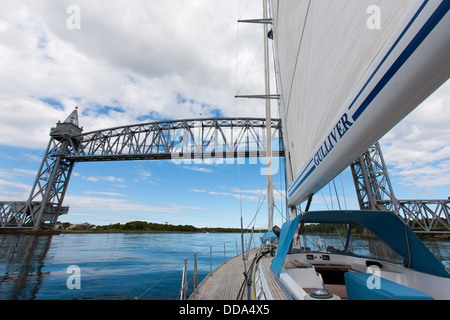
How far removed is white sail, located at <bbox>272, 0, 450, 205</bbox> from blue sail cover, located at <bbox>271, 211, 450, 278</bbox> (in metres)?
0.90

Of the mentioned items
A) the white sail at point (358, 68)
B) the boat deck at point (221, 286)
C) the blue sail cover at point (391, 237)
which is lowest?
the boat deck at point (221, 286)

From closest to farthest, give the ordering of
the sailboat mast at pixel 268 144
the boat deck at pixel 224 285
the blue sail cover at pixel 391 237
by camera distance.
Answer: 1. the blue sail cover at pixel 391 237
2. the boat deck at pixel 224 285
3. the sailboat mast at pixel 268 144

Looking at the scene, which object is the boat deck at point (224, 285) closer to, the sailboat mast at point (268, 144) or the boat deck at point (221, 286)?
the boat deck at point (221, 286)

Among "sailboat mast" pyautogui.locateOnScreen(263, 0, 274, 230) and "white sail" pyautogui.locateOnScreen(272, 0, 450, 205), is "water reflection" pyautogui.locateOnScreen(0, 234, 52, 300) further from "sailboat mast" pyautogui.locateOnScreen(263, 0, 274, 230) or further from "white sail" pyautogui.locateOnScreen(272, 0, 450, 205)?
"white sail" pyautogui.locateOnScreen(272, 0, 450, 205)

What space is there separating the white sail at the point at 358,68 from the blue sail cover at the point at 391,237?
904mm

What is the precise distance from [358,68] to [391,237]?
118 inches

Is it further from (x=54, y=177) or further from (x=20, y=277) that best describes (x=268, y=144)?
(x=54, y=177)

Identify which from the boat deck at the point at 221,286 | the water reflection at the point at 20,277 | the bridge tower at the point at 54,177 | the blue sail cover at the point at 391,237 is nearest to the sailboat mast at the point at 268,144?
the boat deck at the point at 221,286

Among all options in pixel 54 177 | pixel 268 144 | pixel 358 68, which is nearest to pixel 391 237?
pixel 358 68

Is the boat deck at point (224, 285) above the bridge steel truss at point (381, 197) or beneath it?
beneath

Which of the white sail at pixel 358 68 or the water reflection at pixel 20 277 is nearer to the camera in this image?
the white sail at pixel 358 68

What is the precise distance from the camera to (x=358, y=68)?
1.62 metres

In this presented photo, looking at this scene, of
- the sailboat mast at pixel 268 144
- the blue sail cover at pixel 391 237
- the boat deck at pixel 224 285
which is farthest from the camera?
the sailboat mast at pixel 268 144

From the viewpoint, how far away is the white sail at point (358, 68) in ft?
2.93
